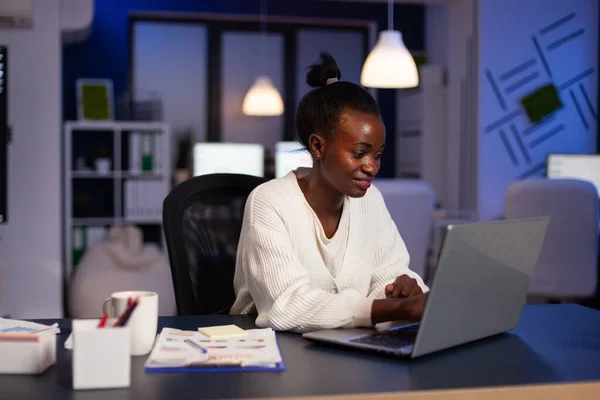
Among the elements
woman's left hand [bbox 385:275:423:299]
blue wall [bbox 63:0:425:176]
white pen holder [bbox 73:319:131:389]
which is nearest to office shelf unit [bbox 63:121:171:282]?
blue wall [bbox 63:0:425:176]

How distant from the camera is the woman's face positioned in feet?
5.27

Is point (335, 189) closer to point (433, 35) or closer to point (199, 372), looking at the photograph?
point (199, 372)

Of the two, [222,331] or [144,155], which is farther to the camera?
[144,155]

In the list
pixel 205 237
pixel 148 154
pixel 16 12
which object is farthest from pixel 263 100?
pixel 205 237

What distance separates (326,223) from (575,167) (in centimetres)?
432

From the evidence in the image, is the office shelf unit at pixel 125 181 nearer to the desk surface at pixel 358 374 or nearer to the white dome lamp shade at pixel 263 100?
the white dome lamp shade at pixel 263 100

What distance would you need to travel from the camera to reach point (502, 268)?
1.24 metres

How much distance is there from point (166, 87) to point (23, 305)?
310 cm

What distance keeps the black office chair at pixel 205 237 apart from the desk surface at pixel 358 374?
1.78 ft

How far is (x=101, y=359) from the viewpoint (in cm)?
98

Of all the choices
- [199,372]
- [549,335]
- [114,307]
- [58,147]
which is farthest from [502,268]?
[58,147]

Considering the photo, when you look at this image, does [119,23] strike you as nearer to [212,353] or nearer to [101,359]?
[212,353]

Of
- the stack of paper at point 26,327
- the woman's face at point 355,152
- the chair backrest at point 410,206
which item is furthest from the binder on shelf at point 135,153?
the stack of paper at point 26,327

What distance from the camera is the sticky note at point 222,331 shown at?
126 cm
